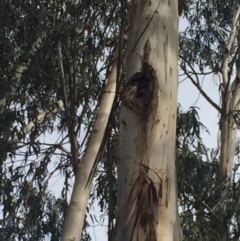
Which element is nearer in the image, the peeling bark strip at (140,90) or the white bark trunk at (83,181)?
the peeling bark strip at (140,90)

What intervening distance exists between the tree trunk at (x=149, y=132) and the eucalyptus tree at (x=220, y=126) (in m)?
3.90

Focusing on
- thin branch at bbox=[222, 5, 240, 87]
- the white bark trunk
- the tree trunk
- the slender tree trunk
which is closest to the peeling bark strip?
the tree trunk

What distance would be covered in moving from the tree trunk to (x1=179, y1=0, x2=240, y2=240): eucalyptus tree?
3896mm

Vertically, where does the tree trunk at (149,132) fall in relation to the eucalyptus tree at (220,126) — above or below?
below

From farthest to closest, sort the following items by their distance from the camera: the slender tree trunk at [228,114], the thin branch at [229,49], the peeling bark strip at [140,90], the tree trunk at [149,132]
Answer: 1. the thin branch at [229,49]
2. the slender tree trunk at [228,114]
3. the peeling bark strip at [140,90]
4. the tree trunk at [149,132]

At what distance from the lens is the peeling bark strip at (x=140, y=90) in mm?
2314

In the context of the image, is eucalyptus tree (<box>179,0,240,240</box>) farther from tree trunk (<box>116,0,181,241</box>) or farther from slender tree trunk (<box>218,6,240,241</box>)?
tree trunk (<box>116,0,181,241</box>)

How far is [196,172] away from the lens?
6.54 metres

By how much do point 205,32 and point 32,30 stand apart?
240cm

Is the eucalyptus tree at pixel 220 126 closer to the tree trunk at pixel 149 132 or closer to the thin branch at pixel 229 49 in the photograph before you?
the thin branch at pixel 229 49

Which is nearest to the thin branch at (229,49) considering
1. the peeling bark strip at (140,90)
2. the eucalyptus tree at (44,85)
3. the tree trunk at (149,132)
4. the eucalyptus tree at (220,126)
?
the eucalyptus tree at (220,126)

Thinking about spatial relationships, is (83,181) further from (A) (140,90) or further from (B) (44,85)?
(A) (140,90)

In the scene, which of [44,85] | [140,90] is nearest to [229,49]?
[44,85]

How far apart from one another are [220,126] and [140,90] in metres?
5.30
